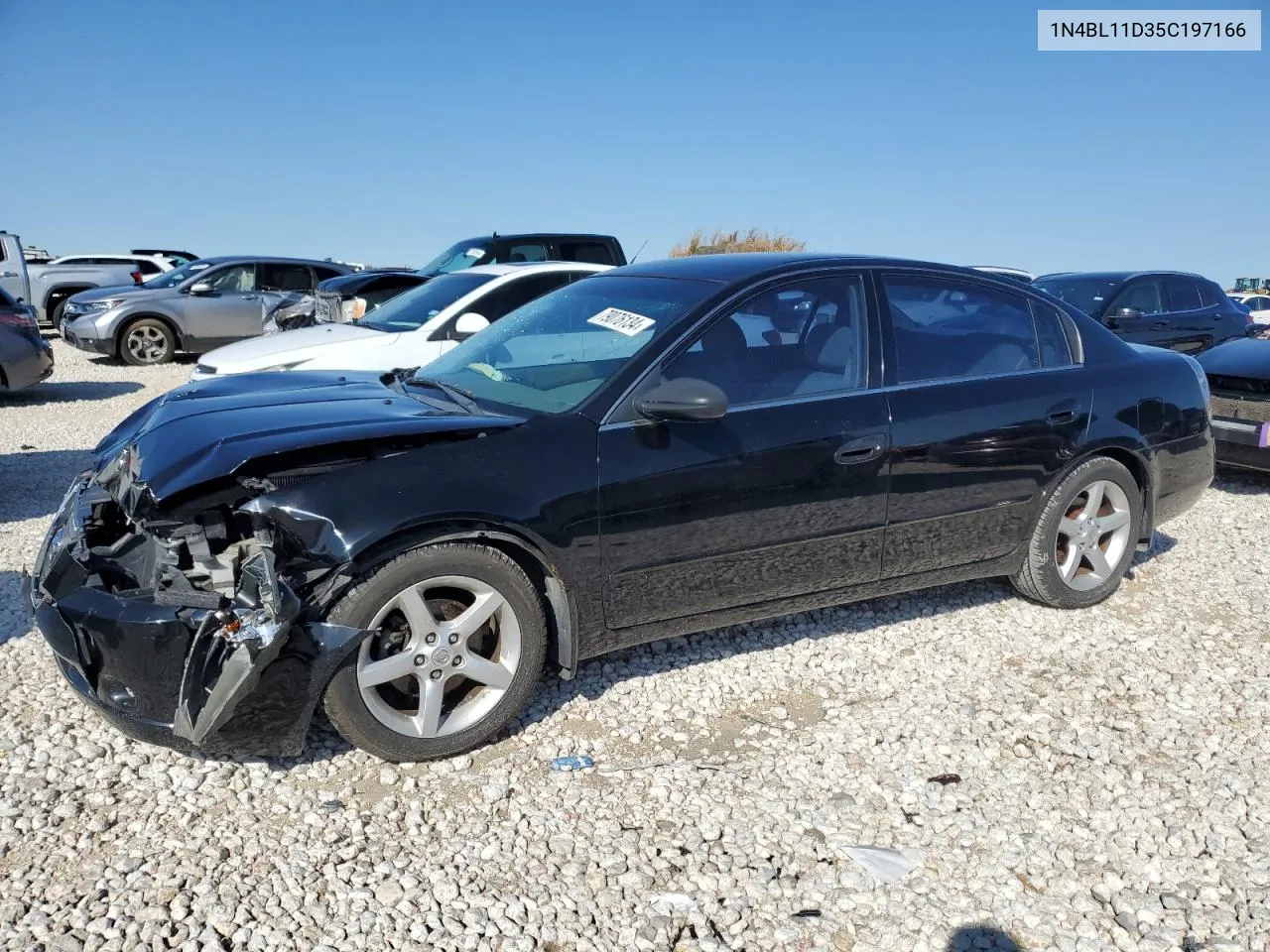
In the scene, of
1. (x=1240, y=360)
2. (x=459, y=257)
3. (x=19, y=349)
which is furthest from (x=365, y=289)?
(x=1240, y=360)

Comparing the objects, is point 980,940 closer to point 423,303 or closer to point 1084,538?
point 1084,538

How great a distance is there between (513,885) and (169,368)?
13700mm

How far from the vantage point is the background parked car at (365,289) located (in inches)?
475

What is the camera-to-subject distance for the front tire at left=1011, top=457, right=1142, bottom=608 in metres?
4.61

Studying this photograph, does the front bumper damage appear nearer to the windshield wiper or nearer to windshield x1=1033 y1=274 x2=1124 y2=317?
the windshield wiper

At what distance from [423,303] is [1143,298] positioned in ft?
27.0

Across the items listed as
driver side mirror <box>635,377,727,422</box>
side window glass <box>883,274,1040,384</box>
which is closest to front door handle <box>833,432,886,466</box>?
side window glass <box>883,274,1040,384</box>

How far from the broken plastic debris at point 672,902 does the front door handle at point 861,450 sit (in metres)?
1.80

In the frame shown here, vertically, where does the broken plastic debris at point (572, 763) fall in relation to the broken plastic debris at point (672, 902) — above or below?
above

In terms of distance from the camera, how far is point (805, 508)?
387 centimetres

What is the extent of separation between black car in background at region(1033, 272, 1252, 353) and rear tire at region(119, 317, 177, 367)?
11.9m

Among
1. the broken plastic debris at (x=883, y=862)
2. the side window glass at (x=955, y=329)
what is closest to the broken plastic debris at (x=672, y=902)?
the broken plastic debris at (x=883, y=862)

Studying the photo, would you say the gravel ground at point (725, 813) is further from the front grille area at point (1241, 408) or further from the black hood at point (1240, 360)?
the black hood at point (1240, 360)

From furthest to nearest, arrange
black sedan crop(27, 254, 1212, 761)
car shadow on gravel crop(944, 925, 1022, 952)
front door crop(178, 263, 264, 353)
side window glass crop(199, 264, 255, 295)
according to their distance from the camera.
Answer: side window glass crop(199, 264, 255, 295) < front door crop(178, 263, 264, 353) < black sedan crop(27, 254, 1212, 761) < car shadow on gravel crop(944, 925, 1022, 952)
